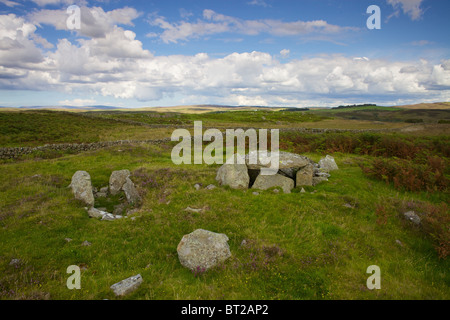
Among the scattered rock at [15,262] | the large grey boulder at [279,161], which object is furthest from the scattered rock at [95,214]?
the large grey boulder at [279,161]

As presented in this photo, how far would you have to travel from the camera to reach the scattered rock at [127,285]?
736cm

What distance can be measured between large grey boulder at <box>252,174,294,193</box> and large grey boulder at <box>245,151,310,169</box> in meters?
0.78

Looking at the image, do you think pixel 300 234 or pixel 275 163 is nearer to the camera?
pixel 300 234

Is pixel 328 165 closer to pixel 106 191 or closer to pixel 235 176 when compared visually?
pixel 235 176

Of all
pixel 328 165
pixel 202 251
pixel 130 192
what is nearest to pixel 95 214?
pixel 130 192

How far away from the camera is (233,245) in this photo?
33.3ft

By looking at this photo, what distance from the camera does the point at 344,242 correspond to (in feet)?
33.0

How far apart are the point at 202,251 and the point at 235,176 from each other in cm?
823

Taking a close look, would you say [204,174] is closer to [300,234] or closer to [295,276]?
[300,234]

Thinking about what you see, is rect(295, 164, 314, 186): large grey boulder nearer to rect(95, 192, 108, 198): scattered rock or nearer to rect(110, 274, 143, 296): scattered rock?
rect(110, 274, 143, 296): scattered rock

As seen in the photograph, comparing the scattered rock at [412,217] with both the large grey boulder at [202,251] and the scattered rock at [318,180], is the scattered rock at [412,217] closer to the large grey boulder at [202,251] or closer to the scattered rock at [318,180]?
the scattered rock at [318,180]

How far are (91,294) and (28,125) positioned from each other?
62439 mm
